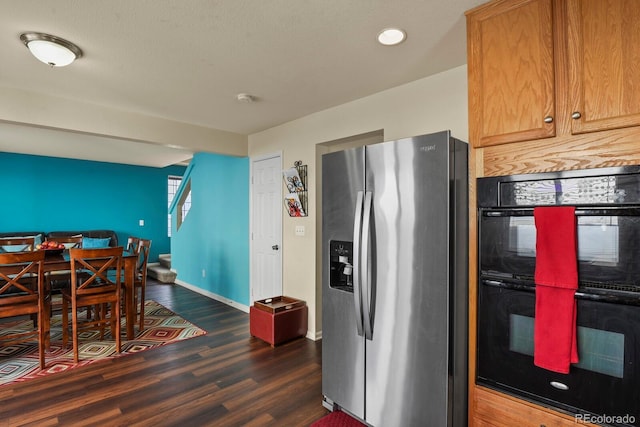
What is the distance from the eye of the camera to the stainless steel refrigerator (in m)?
1.68

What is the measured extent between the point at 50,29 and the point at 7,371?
2.84m

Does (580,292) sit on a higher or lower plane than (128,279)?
higher

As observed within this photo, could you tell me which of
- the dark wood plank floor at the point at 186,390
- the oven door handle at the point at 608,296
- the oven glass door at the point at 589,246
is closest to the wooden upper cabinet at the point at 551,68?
the oven glass door at the point at 589,246

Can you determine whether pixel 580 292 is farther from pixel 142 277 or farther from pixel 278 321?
pixel 142 277

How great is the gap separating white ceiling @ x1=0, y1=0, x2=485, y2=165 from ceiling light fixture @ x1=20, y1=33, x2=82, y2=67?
0.18ft

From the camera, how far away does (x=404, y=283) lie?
182 cm

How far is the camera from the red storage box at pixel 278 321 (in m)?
3.37

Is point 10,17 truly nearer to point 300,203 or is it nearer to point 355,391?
point 300,203

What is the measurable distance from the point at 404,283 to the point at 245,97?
2.25m

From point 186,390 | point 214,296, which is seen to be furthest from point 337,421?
point 214,296

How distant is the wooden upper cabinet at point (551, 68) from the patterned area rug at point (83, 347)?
11.9 feet

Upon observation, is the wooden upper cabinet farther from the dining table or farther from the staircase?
the staircase

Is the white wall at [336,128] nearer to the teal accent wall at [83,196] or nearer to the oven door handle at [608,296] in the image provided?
the oven door handle at [608,296]
